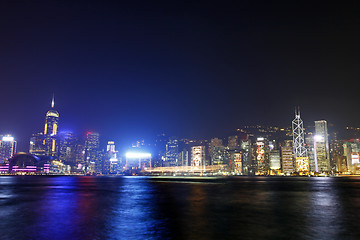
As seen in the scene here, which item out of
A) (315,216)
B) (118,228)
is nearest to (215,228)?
(118,228)

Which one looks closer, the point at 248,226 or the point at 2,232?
the point at 2,232

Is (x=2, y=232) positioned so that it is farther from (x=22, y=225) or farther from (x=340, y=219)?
(x=340, y=219)

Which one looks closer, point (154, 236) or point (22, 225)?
point (154, 236)

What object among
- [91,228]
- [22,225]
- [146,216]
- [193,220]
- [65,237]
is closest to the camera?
[65,237]

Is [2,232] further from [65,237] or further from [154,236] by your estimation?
[154,236]

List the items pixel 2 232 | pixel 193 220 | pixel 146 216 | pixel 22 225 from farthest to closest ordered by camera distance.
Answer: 1. pixel 146 216
2. pixel 193 220
3. pixel 22 225
4. pixel 2 232

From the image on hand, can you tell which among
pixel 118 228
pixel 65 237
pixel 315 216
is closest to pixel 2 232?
pixel 65 237

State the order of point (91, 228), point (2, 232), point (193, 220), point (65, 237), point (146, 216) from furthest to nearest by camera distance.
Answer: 1. point (146, 216)
2. point (193, 220)
3. point (91, 228)
4. point (2, 232)
5. point (65, 237)

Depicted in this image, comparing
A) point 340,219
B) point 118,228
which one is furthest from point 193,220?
point 340,219

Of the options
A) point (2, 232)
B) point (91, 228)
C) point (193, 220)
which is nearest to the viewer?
point (2, 232)
